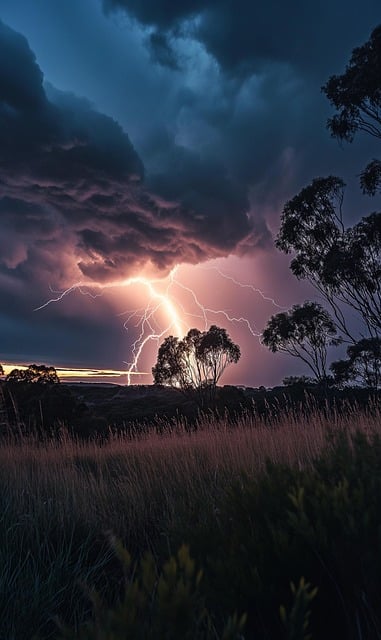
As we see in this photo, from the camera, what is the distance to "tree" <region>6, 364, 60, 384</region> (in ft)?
65.5

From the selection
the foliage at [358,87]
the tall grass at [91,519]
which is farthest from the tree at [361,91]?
the tall grass at [91,519]

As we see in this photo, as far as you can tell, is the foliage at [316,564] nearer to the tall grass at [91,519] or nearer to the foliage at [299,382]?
the tall grass at [91,519]

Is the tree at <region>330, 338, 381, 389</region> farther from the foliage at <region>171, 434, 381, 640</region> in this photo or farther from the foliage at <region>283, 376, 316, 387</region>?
the foliage at <region>171, 434, 381, 640</region>

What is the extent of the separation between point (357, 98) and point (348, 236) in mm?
4952

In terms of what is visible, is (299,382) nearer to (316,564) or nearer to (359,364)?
(359,364)

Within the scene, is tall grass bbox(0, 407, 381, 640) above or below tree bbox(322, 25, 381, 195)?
below

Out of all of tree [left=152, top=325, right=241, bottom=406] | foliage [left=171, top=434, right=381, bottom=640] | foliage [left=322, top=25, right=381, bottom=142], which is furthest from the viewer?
tree [left=152, top=325, right=241, bottom=406]

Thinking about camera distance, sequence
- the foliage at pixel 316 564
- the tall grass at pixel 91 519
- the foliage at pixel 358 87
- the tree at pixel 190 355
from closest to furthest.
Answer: the foliage at pixel 316 564, the tall grass at pixel 91 519, the foliage at pixel 358 87, the tree at pixel 190 355

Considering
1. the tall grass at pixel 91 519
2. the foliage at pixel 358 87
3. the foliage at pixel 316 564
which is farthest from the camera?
the foliage at pixel 358 87

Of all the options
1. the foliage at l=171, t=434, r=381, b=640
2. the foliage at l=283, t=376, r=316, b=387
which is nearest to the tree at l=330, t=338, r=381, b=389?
the foliage at l=283, t=376, r=316, b=387

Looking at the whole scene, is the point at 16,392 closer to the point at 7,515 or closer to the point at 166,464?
the point at 166,464

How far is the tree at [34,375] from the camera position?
19969 mm

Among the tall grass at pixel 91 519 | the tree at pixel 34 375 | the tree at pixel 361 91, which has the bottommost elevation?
the tall grass at pixel 91 519

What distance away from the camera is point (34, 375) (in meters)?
20.2
